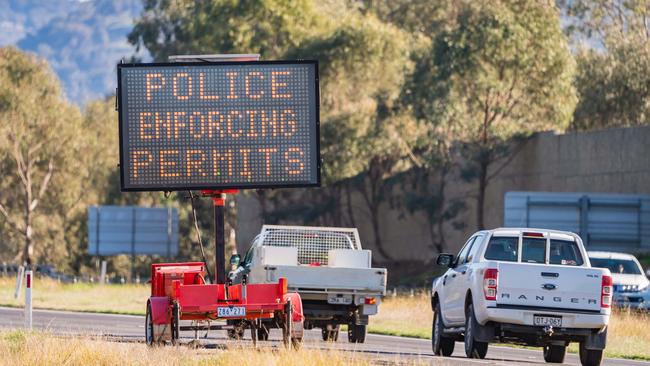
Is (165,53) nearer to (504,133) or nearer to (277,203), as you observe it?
(277,203)

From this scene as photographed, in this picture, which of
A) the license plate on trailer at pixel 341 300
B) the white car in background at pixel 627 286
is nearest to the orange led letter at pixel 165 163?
the license plate on trailer at pixel 341 300

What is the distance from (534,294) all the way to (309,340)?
692 centimetres

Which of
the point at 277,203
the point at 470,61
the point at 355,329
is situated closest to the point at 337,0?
the point at 277,203

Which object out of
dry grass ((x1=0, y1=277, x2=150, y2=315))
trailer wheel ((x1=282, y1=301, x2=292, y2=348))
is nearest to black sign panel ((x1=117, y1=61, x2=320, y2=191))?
trailer wheel ((x1=282, y1=301, x2=292, y2=348))

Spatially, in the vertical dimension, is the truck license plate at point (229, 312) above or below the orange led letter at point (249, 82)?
below

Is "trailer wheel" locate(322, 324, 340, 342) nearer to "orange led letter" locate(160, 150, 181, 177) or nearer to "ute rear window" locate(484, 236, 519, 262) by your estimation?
"orange led letter" locate(160, 150, 181, 177)

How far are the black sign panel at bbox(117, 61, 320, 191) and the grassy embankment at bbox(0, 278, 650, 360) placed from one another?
6.30 m

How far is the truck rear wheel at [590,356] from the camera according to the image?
21.0 m

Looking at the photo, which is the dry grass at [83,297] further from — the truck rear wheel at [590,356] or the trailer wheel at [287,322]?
the truck rear wheel at [590,356]

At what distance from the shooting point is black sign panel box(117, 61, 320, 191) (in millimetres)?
22594

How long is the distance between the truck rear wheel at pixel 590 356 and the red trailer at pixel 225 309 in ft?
12.4

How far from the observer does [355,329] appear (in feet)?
85.6

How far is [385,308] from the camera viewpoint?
3878 centimetres

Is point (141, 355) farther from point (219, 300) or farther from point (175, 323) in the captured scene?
point (219, 300)
